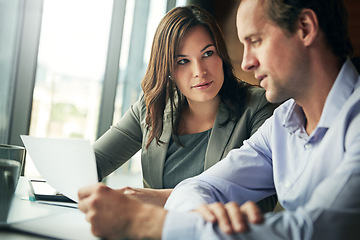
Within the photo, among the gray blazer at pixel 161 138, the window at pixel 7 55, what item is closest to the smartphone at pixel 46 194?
the gray blazer at pixel 161 138

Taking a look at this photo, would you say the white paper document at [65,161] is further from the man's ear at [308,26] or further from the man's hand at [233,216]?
the man's ear at [308,26]

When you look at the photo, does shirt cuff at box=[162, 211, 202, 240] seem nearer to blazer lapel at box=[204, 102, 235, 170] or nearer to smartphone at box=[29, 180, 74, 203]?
smartphone at box=[29, 180, 74, 203]

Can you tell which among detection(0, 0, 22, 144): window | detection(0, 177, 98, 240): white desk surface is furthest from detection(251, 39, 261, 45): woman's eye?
detection(0, 0, 22, 144): window

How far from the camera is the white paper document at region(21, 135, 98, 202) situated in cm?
116

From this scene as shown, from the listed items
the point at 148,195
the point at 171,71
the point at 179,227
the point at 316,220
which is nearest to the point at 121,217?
the point at 179,227

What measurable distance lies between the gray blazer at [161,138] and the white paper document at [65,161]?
59cm

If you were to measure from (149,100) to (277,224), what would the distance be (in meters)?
1.26

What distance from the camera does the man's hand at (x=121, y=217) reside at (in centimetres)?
79

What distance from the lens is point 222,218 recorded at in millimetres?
752

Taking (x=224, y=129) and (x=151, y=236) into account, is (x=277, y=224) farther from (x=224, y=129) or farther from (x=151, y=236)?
(x=224, y=129)

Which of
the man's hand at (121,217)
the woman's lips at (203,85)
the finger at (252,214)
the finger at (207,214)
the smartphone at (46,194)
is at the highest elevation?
the woman's lips at (203,85)

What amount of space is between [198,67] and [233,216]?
3.60 ft

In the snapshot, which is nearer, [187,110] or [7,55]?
[187,110]

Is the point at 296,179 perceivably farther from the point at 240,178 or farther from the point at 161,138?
the point at 161,138
